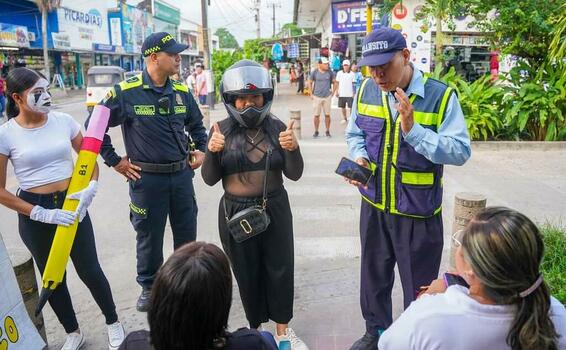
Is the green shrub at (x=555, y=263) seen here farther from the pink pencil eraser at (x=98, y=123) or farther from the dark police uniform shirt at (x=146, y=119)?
the pink pencil eraser at (x=98, y=123)

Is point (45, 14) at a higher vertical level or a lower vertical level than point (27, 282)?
higher

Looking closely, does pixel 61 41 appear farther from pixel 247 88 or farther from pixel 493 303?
pixel 493 303

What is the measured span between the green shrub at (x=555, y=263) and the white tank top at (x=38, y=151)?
339cm

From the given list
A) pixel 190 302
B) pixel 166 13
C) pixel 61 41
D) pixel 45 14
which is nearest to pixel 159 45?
pixel 190 302

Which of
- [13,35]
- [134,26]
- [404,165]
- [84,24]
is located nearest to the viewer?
[404,165]

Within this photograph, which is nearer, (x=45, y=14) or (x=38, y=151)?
(x=38, y=151)

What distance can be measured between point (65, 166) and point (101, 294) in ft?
2.94

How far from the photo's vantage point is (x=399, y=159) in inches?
114

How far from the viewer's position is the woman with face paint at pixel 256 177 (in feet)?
9.68

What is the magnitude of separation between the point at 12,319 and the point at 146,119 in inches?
64.6

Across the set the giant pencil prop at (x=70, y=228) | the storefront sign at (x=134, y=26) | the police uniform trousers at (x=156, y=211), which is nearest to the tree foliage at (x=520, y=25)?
the police uniform trousers at (x=156, y=211)

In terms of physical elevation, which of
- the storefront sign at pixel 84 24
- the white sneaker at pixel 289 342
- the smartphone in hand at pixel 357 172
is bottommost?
the white sneaker at pixel 289 342

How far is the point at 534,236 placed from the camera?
162 centimetres

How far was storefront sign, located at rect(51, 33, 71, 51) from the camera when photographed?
3263cm
